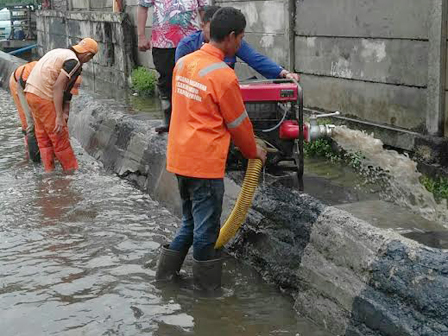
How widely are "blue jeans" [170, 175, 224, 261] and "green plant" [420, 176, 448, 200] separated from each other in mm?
1984

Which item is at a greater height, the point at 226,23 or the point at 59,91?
the point at 226,23

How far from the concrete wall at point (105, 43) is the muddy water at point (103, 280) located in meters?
6.42

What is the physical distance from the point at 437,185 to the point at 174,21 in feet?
10.3

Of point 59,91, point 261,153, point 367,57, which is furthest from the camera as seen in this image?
point 59,91

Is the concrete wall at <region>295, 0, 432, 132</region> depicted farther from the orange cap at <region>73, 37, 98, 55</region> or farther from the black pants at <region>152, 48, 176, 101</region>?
the orange cap at <region>73, 37, 98, 55</region>

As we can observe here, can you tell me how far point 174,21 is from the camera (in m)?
6.58

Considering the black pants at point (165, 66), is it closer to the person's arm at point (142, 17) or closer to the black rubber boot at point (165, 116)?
the black rubber boot at point (165, 116)

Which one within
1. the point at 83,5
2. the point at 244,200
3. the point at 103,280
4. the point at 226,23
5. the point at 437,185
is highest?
the point at 83,5

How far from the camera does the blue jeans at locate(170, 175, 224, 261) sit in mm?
4336

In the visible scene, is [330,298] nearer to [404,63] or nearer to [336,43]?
[404,63]

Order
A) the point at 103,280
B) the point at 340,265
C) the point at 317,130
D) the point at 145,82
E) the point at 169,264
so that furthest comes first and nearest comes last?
the point at 145,82 < the point at 317,130 < the point at 103,280 < the point at 169,264 < the point at 340,265

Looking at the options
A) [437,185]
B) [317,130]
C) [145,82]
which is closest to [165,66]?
[317,130]

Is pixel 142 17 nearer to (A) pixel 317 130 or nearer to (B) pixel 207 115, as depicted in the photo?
(A) pixel 317 130

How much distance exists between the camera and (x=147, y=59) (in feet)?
44.1
